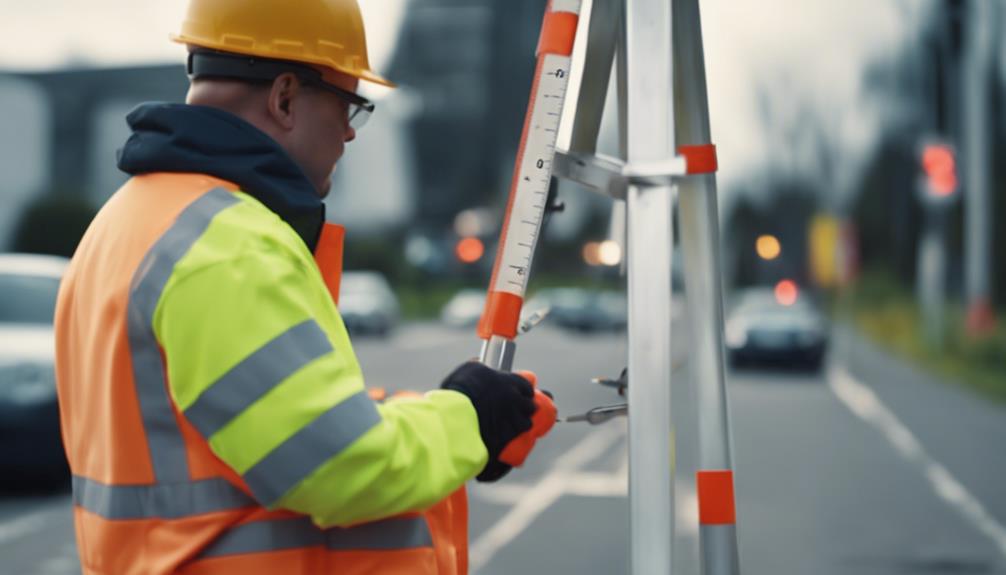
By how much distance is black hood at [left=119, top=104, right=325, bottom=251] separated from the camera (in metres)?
1.79

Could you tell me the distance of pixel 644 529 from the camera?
6.53 feet

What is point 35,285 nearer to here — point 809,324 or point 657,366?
point 657,366

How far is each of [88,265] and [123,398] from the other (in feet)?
0.77

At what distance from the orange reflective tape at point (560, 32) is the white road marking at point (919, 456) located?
6.06m

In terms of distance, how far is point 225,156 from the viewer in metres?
1.81

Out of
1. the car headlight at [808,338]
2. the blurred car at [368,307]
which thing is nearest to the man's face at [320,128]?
the car headlight at [808,338]

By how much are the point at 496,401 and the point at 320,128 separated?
0.51m

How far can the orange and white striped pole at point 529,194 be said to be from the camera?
1977 millimetres

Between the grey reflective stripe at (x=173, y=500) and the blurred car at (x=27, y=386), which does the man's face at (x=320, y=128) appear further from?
the blurred car at (x=27, y=386)

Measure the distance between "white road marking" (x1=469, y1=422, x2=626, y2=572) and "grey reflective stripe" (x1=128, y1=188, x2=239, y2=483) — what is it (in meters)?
4.83

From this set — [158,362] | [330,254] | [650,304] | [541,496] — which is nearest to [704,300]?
[650,304]

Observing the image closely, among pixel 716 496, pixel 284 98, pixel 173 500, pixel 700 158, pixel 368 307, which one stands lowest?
pixel 368 307

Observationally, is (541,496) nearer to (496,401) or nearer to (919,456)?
(919,456)

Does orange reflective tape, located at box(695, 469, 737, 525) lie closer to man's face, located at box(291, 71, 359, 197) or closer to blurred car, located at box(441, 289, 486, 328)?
man's face, located at box(291, 71, 359, 197)
